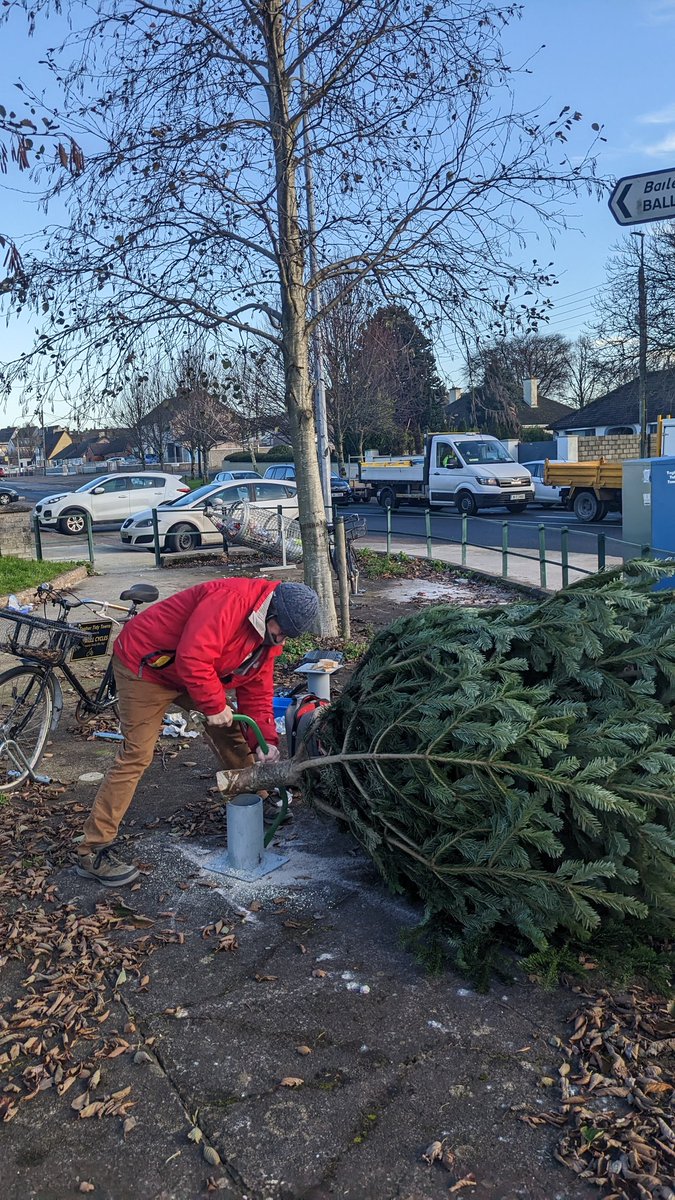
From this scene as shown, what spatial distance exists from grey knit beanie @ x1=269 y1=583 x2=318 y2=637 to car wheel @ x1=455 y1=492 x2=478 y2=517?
22299mm

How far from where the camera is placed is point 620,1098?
287cm

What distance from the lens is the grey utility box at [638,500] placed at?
11474 millimetres

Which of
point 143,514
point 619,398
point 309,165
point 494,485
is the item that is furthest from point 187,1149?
point 619,398

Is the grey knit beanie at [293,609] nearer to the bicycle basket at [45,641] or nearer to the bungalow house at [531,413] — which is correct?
the bicycle basket at [45,641]

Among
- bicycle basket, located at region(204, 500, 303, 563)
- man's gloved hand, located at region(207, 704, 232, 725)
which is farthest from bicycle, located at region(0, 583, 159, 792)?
bicycle basket, located at region(204, 500, 303, 563)

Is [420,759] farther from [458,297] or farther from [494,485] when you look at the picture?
[494,485]

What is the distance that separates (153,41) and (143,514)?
43.8 feet

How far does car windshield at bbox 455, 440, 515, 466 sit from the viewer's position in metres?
26.5

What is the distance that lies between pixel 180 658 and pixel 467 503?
22.9m

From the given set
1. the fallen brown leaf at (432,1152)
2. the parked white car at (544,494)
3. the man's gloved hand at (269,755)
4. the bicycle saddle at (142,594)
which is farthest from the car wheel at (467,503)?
the fallen brown leaf at (432,1152)

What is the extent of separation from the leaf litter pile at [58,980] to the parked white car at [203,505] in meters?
14.0

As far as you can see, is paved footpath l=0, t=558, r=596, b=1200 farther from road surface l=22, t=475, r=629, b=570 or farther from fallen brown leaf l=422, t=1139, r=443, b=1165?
road surface l=22, t=475, r=629, b=570

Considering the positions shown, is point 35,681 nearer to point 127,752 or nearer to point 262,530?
point 127,752

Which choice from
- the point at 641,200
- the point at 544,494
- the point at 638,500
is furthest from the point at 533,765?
the point at 544,494
